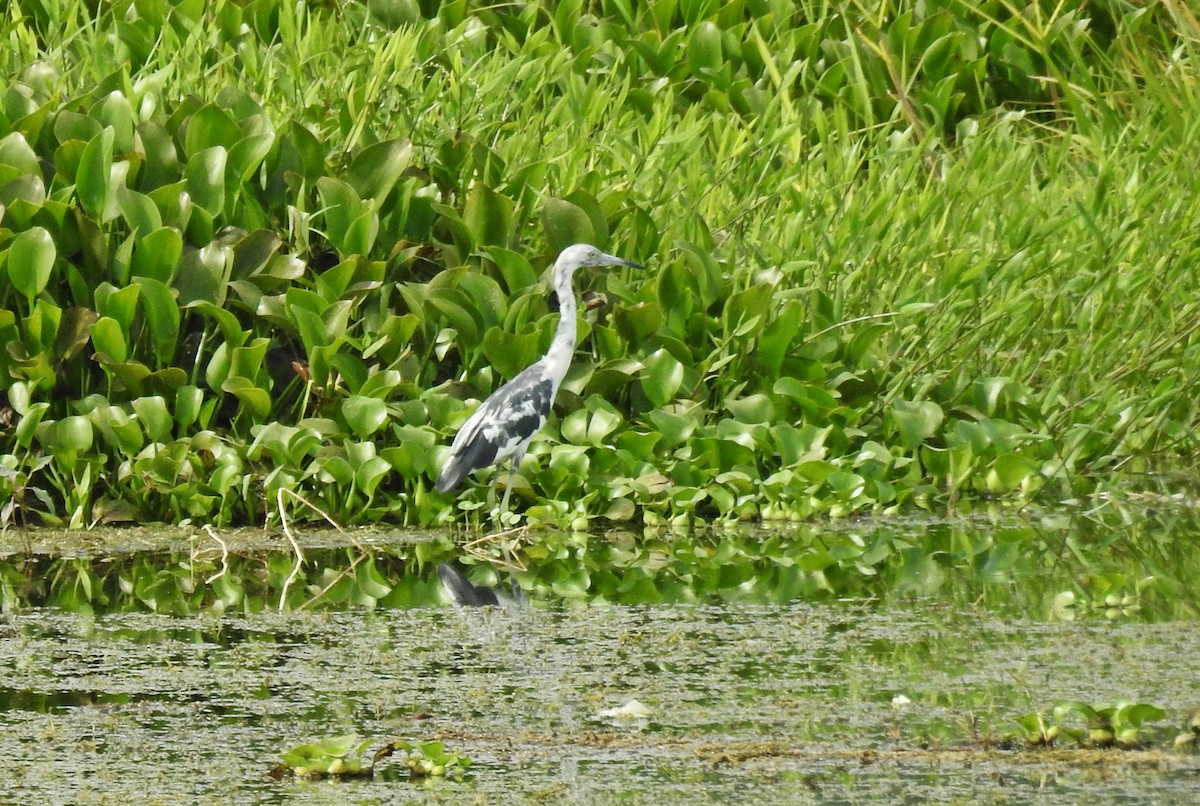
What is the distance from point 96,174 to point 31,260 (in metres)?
0.37

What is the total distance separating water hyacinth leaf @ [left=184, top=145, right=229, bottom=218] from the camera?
19.5ft

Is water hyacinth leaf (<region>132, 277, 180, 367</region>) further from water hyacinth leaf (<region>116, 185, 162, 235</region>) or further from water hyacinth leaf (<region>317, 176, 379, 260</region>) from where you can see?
water hyacinth leaf (<region>317, 176, 379, 260</region>)

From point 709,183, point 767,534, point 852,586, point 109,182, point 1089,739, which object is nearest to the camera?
point 1089,739

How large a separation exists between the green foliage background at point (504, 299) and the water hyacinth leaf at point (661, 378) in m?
0.01

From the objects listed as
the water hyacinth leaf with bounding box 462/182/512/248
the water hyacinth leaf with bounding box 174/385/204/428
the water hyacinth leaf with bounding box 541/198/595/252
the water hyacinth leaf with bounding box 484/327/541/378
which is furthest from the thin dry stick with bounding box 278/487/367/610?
the water hyacinth leaf with bounding box 541/198/595/252

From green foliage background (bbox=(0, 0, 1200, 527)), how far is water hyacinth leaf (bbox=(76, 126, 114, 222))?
0.01m

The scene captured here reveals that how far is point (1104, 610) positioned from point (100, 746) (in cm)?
233

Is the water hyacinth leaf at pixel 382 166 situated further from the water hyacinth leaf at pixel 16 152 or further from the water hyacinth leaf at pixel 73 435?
the water hyacinth leaf at pixel 73 435

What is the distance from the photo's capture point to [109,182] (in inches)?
232

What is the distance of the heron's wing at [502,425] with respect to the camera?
17.5 feet

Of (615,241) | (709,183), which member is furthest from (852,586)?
(709,183)

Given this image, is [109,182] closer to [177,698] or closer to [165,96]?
[165,96]

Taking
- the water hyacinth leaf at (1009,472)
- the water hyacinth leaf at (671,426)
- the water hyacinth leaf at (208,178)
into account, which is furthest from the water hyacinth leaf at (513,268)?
the water hyacinth leaf at (1009,472)

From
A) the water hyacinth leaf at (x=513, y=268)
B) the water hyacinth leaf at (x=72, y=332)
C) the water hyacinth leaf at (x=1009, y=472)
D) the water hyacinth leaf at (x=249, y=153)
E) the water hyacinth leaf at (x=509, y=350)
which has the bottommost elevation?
the water hyacinth leaf at (x=1009, y=472)
